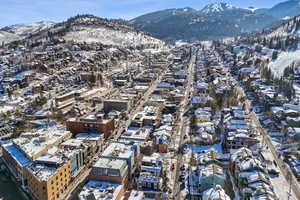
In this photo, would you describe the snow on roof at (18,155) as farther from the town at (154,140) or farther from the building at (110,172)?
the building at (110,172)

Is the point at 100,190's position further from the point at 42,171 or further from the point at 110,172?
the point at 42,171

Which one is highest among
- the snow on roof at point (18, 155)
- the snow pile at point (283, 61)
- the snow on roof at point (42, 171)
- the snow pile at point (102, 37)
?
the snow pile at point (102, 37)

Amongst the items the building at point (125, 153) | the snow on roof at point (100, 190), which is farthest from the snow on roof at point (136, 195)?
the building at point (125, 153)

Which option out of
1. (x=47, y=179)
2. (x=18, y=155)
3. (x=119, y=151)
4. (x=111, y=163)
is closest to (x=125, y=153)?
(x=119, y=151)

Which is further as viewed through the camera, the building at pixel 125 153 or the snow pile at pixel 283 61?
the snow pile at pixel 283 61

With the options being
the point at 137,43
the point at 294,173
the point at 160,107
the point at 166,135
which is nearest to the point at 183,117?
the point at 160,107

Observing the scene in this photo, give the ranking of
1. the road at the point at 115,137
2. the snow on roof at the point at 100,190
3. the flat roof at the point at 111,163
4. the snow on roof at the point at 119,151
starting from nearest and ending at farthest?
the snow on roof at the point at 100,190, the flat roof at the point at 111,163, the road at the point at 115,137, the snow on roof at the point at 119,151

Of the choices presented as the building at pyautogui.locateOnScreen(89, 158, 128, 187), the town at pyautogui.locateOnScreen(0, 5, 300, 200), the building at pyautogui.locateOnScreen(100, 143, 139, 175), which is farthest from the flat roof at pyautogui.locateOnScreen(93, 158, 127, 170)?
the building at pyautogui.locateOnScreen(100, 143, 139, 175)

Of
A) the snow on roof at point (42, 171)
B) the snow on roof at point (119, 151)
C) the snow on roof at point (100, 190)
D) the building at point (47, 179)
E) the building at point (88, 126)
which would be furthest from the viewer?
the building at point (88, 126)

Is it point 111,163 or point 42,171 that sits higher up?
point 111,163
